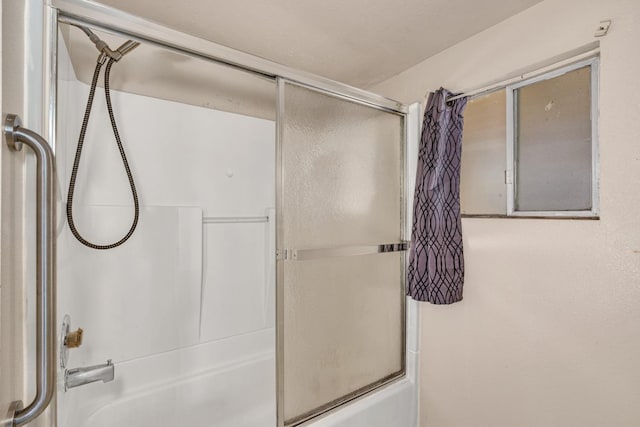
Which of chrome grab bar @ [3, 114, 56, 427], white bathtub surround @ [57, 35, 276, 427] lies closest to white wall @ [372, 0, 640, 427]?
white bathtub surround @ [57, 35, 276, 427]

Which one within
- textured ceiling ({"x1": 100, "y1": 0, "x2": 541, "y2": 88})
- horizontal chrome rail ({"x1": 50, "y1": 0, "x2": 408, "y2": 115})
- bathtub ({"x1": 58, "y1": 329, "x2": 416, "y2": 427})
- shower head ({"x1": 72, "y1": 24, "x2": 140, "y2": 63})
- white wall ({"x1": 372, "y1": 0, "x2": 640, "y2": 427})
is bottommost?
bathtub ({"x1": 58, "y1": 329, "x2": 416, "y2": 427})

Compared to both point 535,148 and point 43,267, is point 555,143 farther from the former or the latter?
point 43,267

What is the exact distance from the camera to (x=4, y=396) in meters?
0.59

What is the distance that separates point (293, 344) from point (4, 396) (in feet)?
2.89

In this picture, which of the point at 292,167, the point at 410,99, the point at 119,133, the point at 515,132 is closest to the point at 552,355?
the point at 515,132

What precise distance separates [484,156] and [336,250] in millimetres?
851

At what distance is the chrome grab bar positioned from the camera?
2.06ft

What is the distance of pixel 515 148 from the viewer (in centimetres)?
137

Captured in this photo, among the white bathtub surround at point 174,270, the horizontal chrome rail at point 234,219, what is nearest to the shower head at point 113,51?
the white bathtub surround at point 174,270

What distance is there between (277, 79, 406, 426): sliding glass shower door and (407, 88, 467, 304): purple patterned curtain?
202 millimetres

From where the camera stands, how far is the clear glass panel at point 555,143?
1170mm

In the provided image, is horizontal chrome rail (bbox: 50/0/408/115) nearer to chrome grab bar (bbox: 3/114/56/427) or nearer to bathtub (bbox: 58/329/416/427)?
chrome grab bar (bbox: 3/114/56/427)

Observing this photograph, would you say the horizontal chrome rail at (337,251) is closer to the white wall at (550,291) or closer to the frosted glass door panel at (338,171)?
the frosted glass door panel at (338,171)

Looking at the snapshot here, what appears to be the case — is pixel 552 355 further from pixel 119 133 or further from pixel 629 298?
pixel 119 133
